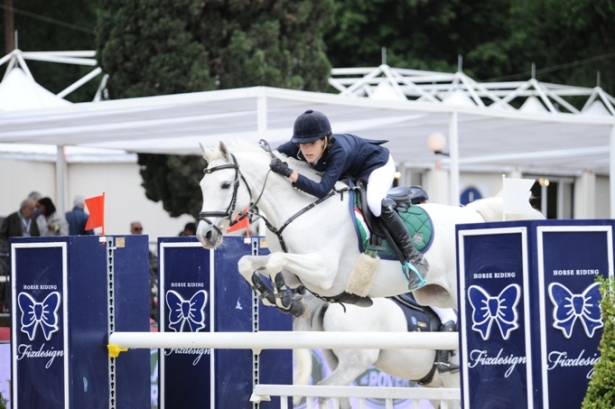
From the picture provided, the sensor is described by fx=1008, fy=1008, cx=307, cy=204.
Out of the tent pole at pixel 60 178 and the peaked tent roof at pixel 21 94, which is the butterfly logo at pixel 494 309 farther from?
the peaked tent roof at pixel 21 94

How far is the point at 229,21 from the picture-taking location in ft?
53.0

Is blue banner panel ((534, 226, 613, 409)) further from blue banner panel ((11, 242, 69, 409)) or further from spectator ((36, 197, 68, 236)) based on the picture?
spectator ((36, 197, 68, 236))

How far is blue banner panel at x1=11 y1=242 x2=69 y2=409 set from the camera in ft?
18.4

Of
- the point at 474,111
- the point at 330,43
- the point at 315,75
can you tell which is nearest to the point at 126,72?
the point at 315,75

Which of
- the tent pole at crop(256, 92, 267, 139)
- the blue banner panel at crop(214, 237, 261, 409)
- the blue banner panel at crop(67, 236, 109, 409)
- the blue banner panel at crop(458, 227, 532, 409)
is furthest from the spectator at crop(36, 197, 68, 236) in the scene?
the blue banner panel at crop(458, 227, 532, 409)

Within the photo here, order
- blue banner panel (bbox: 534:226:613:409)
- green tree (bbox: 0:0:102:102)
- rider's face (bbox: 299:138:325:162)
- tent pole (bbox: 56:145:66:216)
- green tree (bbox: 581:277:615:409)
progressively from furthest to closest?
green tree (bbox: 0:0:102:102) → tent pole (bbox: 56:145:66:216) → rider's face (bbox: 299:138:325:162) → blue banner panel (bbox: 534:226:613:409) → green tree (bbox: 581:277:615:409)

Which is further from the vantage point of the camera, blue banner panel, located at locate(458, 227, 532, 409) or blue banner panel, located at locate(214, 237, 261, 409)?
blue banner panel, located at locate(214, 237, 261, 409)

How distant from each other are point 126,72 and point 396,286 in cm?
1107

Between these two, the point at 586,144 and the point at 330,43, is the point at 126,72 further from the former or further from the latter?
the point at 330,43

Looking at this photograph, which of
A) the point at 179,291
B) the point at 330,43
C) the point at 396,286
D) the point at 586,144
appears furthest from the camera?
the point at 330,43

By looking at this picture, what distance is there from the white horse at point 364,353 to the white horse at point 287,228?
1682 millimetres

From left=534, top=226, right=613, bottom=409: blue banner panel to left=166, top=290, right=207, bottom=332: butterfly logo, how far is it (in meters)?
2.71

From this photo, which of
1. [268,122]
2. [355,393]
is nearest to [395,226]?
[355,393]

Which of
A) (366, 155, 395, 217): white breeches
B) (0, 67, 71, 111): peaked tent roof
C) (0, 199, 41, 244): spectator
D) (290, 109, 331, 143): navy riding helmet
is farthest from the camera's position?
(0, 67, 71, 111): peaked tent roof
